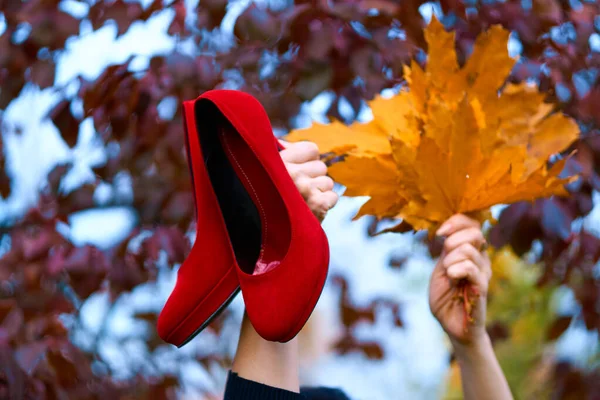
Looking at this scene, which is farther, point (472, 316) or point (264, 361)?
point (472, 316)

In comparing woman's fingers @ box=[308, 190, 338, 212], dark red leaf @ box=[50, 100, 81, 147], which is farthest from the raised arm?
dark red leaf @ box=[50, 100, 81, 147]

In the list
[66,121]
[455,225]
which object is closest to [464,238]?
[455,225]

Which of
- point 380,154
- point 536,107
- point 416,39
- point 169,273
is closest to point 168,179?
point 169,273

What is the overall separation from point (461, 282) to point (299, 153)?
0.30m

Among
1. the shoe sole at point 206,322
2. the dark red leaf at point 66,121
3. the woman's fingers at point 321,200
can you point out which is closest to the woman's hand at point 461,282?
the woman's fingers at point 321,200

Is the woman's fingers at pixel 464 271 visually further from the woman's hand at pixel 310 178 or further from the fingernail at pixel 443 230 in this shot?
the woman's hand at pixel 310 178

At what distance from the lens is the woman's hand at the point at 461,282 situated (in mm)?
855

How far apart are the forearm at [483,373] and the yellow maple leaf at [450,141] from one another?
22cm

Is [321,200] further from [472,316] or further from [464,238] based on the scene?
[472,316]

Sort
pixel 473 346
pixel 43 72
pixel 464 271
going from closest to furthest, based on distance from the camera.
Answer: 1. pixel 464 271
2. pixel 473 346
3. pixel 43 72

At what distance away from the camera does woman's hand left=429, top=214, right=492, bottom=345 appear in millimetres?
855

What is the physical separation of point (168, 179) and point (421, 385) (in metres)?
8.11

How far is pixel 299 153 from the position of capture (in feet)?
2.61

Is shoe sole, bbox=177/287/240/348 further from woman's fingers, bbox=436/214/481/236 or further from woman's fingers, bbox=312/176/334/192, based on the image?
woman's fingers, bbox=436/214/481/236
